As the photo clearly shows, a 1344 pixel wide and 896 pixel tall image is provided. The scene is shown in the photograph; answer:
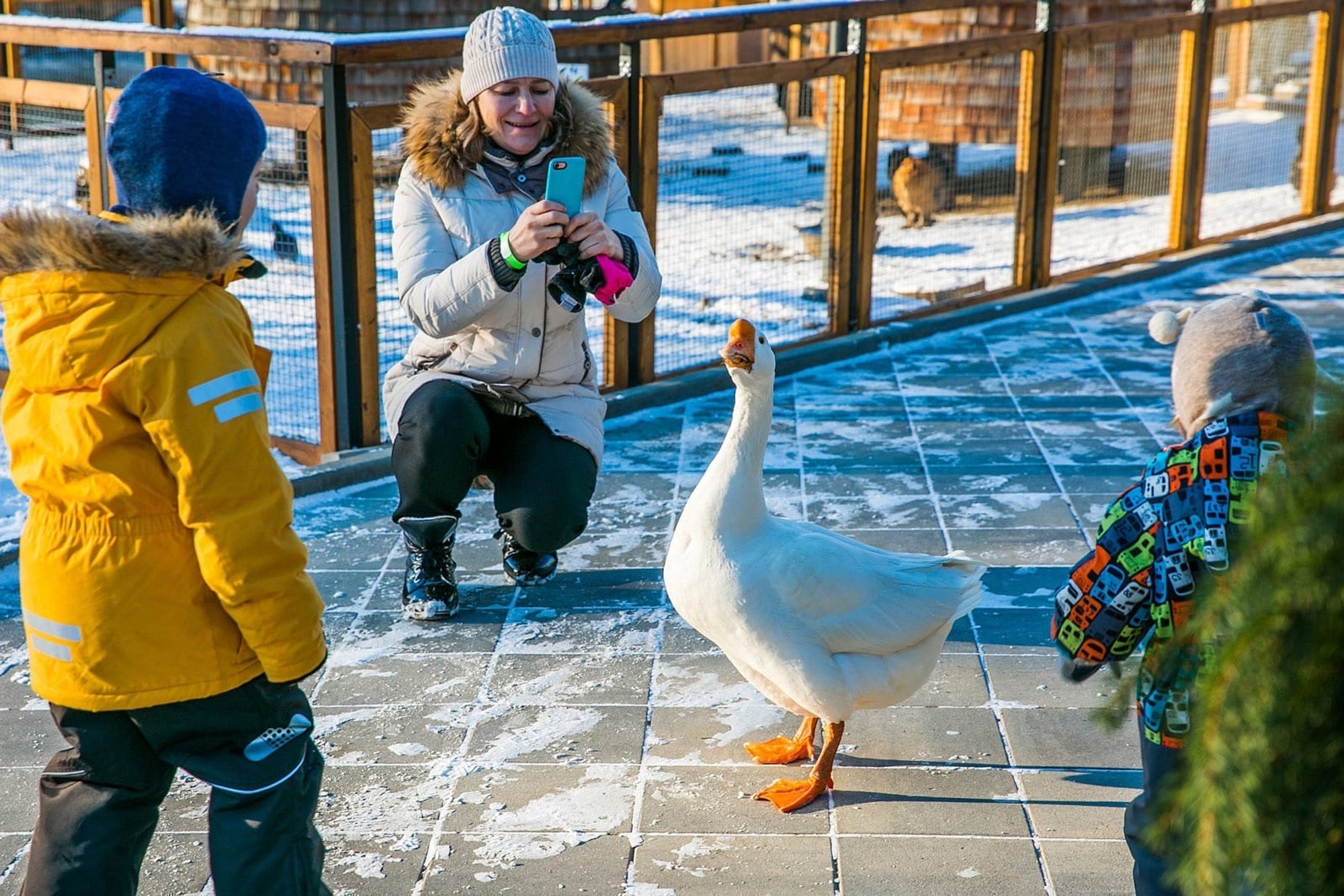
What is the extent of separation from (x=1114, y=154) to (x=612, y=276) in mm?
9687

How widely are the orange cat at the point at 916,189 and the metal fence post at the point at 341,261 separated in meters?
4.97

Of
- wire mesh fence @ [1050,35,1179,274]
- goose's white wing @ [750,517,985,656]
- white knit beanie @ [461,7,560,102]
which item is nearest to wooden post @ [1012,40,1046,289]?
wire mesh fence @ [1050,35,1179,274]

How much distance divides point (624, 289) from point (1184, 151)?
6.26m

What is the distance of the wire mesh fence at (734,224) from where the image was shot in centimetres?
764

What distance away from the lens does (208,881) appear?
301 centimetres

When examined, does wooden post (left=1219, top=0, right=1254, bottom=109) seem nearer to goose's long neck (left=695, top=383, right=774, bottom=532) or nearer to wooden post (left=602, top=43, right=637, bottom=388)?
wooden post (left=602, top=43, right=637, bottom=388)

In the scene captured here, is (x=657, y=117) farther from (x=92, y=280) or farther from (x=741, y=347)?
(x=92, y=280)

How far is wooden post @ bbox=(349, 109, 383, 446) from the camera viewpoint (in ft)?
18.5

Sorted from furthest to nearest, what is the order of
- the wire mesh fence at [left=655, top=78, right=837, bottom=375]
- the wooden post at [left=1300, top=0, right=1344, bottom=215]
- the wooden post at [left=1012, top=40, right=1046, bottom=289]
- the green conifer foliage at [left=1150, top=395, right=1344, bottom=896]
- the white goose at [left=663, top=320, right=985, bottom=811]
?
the wooden post at [left=1300, top=0, right=1344, bottom=215] < the wooden post at [left=1012, top=40, right=1046, bottom=289] < the wire mesh fence at [left=655, top=78, right=837, bottom=375] < the white goose at [left=663, top=320, right=985, bottom=811] < the green conifer foliage at [left=1150, top=395, right=1344, bottom=896]

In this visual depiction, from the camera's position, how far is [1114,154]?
41.2ft

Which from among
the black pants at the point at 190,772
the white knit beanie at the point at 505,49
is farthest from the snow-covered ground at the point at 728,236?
the black pants at the point at 190,772

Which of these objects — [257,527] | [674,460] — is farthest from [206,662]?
[674,460]

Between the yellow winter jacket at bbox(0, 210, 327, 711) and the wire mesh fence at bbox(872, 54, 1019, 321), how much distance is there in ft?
20.9

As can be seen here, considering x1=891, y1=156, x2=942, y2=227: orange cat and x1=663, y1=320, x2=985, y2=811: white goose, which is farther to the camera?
x1=891, y1=156, x2=942, y2=227: orange cat
